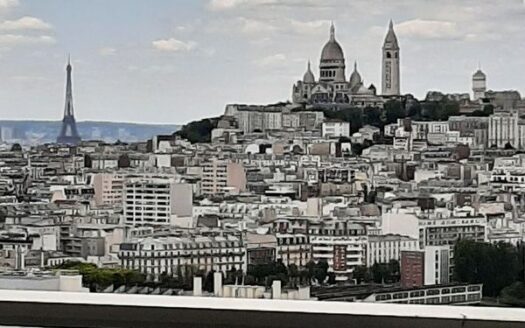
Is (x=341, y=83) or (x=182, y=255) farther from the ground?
(x=341, y=83)

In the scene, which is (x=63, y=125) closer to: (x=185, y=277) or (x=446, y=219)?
(x=185, y=277)

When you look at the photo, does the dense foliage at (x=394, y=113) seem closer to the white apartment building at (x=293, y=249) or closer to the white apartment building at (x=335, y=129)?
the white apartment building at (x=335, y=129)

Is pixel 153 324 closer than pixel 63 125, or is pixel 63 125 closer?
pixel 153 324

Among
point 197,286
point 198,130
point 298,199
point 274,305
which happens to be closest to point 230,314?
point 274,305

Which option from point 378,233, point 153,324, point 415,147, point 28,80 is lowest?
point 153,324

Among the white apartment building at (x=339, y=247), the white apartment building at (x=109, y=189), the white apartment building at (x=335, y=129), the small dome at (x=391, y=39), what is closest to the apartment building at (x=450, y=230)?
the white apartment building at (x=339, y=247)

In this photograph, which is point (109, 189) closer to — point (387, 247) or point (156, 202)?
point (156, 202)

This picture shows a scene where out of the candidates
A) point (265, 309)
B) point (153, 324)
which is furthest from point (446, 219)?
point (153, 324)
